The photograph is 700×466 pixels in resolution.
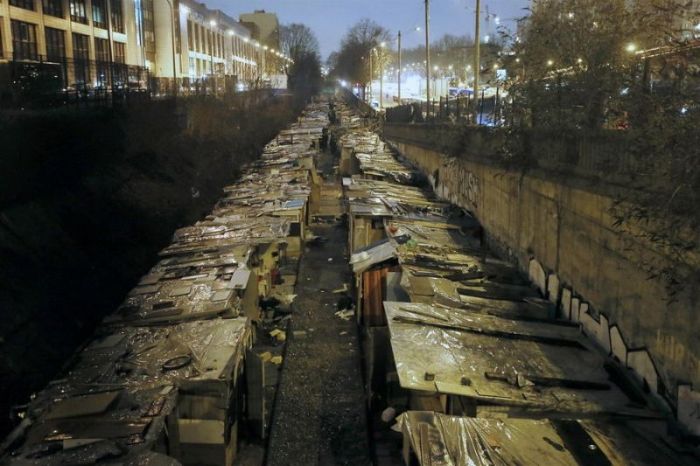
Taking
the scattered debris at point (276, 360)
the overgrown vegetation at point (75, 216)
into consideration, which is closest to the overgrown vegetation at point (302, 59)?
the overgrown vegetation at point (75, 216)

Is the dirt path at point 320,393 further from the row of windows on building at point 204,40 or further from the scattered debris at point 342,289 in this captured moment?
the row of windows on building at point 204,40

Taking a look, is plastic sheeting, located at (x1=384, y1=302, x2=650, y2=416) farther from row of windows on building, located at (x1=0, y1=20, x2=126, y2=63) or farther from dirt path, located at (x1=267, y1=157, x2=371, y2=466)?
row of windows on building, located at (x1=0, y1=20, x2=126, y2=63)

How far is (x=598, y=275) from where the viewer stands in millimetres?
8602

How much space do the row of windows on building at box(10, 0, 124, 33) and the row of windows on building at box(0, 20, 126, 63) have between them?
1053 mm

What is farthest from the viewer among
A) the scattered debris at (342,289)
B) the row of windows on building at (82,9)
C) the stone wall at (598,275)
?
the row of windows on building at (82,9)

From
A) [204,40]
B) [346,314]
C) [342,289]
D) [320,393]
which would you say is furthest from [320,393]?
[204,40]

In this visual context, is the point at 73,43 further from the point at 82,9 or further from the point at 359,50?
the point at 359,50

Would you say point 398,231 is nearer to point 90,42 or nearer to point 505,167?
point 505,167

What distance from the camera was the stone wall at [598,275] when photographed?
6.56m

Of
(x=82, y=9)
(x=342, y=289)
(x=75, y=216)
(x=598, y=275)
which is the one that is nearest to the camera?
(x=598, y=275)

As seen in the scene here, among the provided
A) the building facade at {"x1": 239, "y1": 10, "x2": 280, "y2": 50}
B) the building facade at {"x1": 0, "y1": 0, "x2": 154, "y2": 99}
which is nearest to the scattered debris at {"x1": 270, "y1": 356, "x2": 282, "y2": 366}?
the building facade at {"x1": 0, "y1": 0, "x2": 154, "y2": 99}

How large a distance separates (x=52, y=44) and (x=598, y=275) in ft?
140

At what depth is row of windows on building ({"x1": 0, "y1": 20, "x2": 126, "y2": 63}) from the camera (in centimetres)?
3669

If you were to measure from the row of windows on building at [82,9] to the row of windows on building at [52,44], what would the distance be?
1.05 metres
